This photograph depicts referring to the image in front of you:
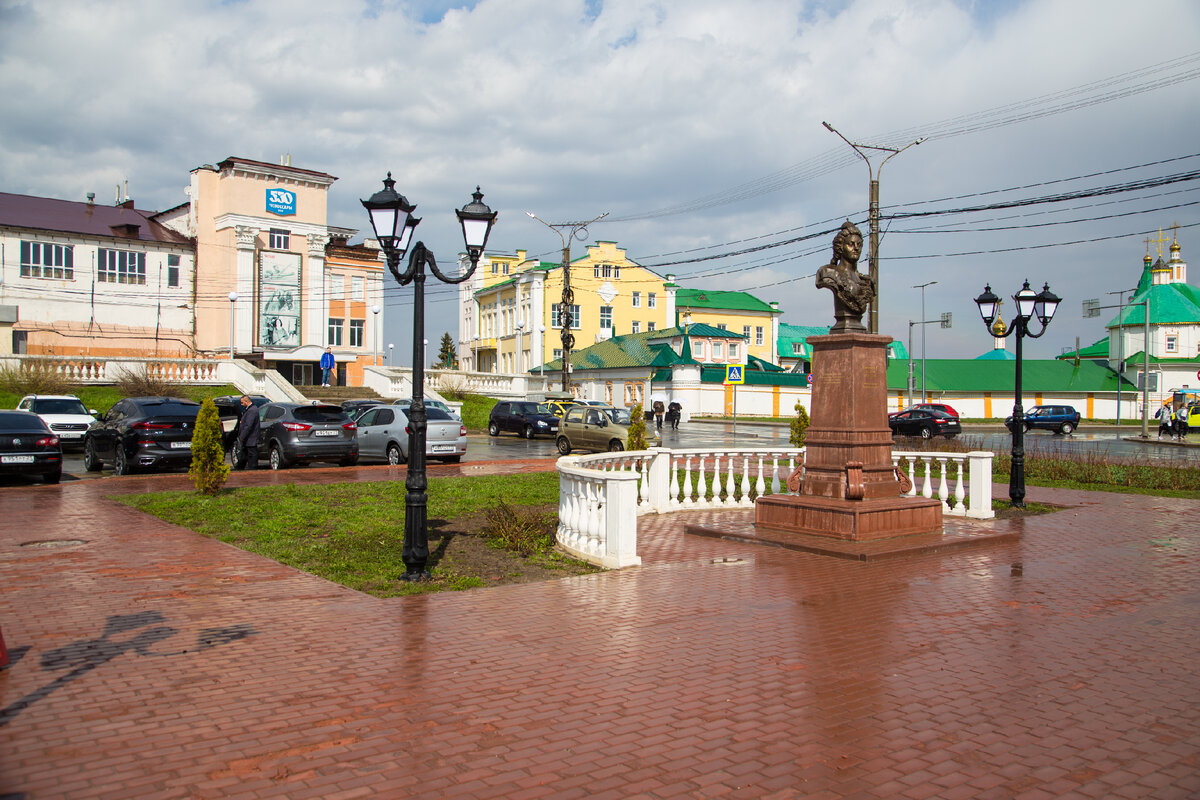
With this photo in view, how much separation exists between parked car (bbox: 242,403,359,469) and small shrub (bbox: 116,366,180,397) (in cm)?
1910

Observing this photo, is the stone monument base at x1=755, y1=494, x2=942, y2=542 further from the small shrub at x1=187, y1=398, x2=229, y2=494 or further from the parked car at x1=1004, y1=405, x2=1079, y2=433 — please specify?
the parked car at x1=1004, y1=405, x2=1079, y2=433

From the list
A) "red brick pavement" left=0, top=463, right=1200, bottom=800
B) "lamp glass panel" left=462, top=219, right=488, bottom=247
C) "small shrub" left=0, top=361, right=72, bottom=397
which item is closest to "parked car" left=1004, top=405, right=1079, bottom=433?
"red brick pavement" left=0, top=463, right=1200, bottom=800

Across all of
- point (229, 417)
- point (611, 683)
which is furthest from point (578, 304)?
point (611, 683)

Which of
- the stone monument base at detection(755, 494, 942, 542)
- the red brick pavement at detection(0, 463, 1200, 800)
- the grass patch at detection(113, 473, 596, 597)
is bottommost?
the red brick pavement at detection(0, 463, 1200, 800)

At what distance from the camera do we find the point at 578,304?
237ft

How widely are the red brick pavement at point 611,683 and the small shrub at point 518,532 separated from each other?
1.55 metres

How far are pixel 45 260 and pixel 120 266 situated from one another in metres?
3.79

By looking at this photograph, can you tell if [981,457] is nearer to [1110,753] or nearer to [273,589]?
[1110,753]

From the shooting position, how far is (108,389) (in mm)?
37719

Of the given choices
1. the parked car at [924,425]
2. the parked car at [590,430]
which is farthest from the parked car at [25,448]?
the parked car at [924,425]

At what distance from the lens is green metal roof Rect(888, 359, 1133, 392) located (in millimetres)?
62281

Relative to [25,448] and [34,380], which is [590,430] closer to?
[25,448]

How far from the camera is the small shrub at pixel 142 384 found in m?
37.4

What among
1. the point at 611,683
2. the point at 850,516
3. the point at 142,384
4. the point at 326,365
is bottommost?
the point at 611,683
